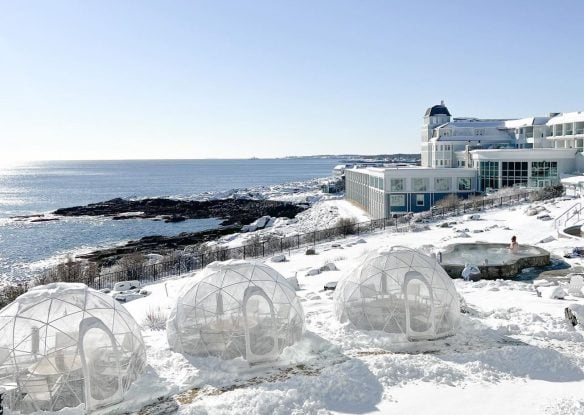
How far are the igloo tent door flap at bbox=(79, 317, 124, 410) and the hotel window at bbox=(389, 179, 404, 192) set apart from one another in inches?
1552

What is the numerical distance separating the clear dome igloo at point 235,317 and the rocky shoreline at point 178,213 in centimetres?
3148

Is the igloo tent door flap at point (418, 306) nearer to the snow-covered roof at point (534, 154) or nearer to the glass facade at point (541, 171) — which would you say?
the snow-covered roof at point (534, 154)

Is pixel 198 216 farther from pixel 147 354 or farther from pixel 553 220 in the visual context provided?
pixel 147 354

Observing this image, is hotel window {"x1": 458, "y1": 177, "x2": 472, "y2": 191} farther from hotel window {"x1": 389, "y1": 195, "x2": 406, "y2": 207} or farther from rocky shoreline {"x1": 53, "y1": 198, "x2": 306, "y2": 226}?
rocky shoreline {"x1": 53, "y1": 198, "x2": 306, "y2": 226}

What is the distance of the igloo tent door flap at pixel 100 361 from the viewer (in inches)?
432

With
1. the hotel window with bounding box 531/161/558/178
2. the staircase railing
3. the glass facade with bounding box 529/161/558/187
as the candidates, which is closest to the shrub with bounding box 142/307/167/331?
the staircase railing

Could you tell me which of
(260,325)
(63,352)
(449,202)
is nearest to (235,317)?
(260,325)

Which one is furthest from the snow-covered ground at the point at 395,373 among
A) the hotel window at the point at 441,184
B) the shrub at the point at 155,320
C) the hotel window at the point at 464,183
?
the hotel window at the point at 464,183

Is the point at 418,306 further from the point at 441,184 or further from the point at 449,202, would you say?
the point at 441,184

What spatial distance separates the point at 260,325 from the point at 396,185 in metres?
37.1

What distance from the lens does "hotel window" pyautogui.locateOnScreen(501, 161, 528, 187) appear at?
165 ft

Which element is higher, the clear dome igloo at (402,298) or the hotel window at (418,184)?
the hotel window at (418,184)

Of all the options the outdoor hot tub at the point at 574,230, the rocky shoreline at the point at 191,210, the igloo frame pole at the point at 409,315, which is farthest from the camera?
the rocky shoreline at the point at 191,210

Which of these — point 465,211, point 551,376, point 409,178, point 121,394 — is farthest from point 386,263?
point 409,178
